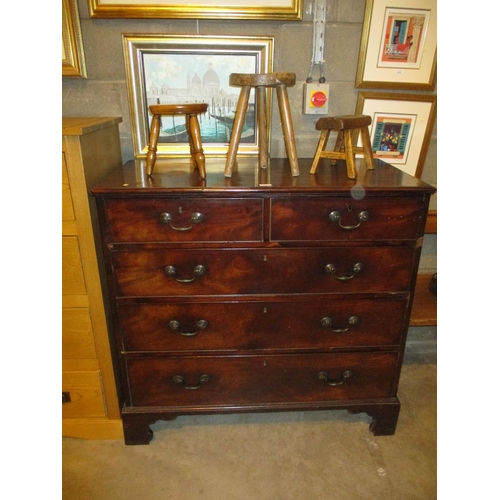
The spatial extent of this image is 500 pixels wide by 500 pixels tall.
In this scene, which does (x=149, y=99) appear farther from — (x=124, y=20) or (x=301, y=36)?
(x=301, y=36)

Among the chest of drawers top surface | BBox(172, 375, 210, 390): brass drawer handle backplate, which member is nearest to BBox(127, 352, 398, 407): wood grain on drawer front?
BBox(172, 375, 210, 390): brass drawer handle backplate

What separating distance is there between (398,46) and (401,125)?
1.11ft

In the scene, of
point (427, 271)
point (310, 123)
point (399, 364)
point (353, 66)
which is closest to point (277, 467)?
point (399, 364)

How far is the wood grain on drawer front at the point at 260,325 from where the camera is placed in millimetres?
1406

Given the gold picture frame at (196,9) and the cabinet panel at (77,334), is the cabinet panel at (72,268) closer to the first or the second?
the cabinet panel at (77,334)

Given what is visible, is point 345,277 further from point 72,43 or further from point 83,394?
point 72,43

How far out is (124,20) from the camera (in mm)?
1554

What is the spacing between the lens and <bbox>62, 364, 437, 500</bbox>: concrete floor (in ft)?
4.65

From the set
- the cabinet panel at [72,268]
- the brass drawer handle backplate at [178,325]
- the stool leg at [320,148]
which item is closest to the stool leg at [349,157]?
the stool leg at [320,148]

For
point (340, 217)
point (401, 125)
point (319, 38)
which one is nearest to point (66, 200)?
point (340, 217)

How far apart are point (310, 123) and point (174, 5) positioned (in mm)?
746

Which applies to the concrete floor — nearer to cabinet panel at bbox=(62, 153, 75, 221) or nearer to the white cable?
cabinet panel at bbox=(62, 153, 75, 221)

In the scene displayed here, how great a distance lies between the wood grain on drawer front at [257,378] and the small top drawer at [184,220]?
1.67 feet

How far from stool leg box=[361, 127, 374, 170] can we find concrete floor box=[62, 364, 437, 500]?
115 cm
